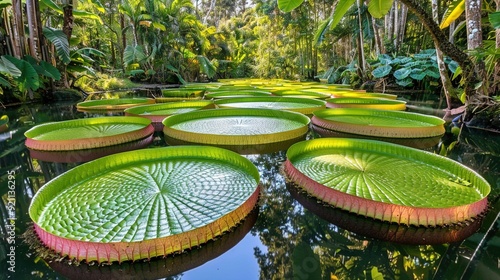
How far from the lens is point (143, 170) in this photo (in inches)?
87.2

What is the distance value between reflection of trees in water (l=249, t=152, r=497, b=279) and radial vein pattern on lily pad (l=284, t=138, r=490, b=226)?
18 cm

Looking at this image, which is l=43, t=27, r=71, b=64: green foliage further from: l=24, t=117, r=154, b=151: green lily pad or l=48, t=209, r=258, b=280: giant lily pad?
l=48, t=209, r=258, b=280: giant lily pad

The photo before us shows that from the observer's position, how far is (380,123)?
12.9 ft

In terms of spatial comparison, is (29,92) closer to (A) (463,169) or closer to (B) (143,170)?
(B) (143,170)

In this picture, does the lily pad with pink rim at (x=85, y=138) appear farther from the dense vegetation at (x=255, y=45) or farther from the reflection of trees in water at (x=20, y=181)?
the dense vegetation at (x=255, y=45)

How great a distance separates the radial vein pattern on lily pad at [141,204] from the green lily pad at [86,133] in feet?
3.02

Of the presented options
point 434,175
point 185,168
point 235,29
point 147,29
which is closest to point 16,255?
point 185,168

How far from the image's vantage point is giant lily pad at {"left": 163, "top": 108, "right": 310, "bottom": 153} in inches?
120

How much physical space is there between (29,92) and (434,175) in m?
8.64

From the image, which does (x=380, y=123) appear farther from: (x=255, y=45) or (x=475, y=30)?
(x=255, y=45)

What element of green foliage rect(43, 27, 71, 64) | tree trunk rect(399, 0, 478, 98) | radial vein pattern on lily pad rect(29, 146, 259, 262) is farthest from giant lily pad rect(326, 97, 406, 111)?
green foliage rect(43, 27, 71, 64)

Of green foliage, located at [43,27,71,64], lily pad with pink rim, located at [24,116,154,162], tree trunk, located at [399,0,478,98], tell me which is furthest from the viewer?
green foliage, located at [43,27,71,64]

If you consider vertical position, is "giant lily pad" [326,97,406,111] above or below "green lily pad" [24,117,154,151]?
above

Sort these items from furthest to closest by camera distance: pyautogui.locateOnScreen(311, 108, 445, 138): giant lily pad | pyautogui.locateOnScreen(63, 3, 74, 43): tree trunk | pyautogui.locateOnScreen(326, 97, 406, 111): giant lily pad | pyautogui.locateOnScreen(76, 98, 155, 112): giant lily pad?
pyautogui.locateOnScreen(63, 3, 74, 43): tree trunk < pyautogui.locateOnScreen(76, 98, 155, 112): giant lily pad < pyautogui.locateOnScreen(326, 97, 406, 111): giant lily pad < pyautogui.locateOnScreen(311, 108, 445, 138): giant lily pad
